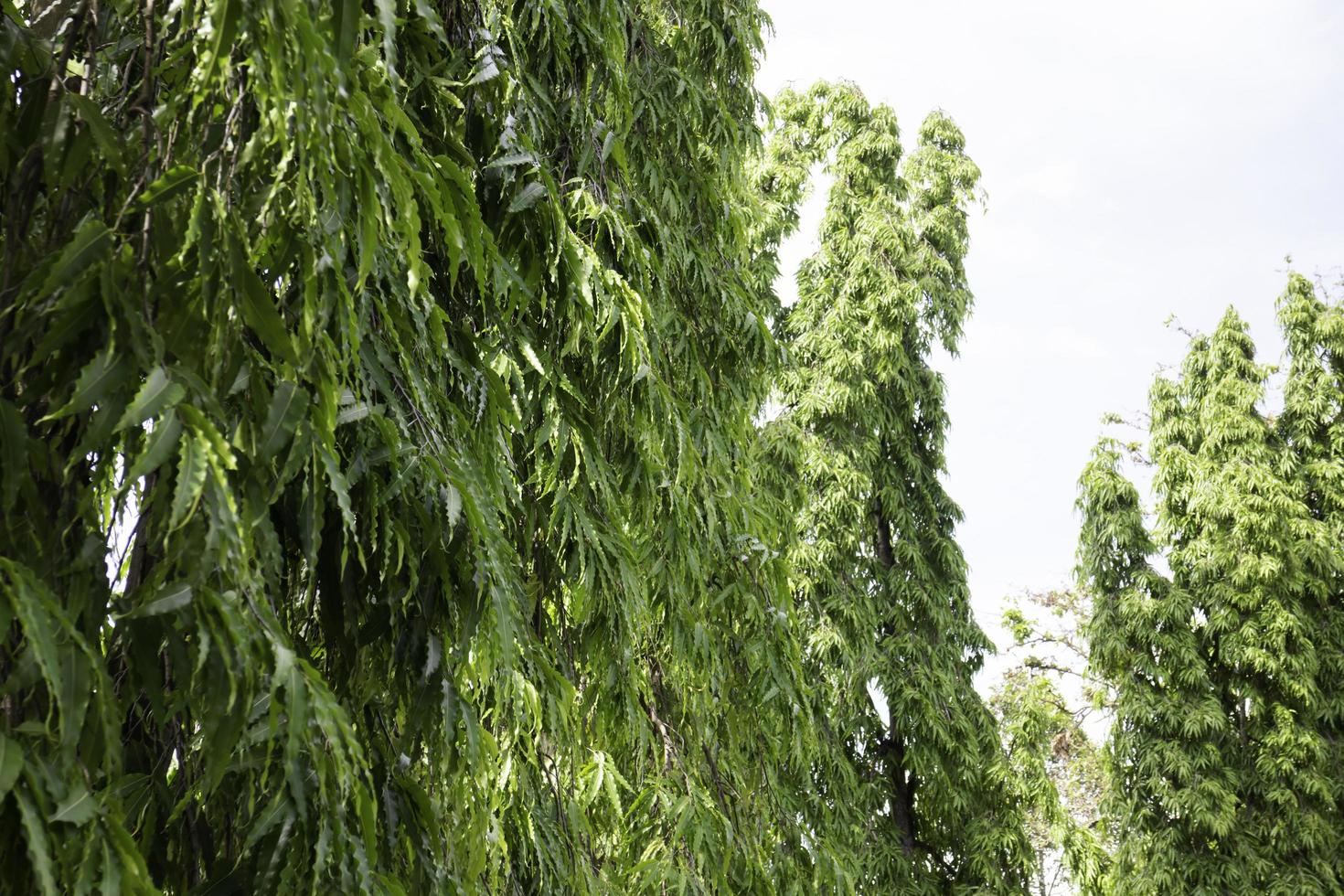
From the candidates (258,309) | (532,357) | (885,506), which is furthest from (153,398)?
(885,506)

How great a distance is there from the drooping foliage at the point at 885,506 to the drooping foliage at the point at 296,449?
663cm

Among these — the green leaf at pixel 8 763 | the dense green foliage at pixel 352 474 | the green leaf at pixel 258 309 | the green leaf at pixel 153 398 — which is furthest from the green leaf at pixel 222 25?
the green leaf at pixel 8 763

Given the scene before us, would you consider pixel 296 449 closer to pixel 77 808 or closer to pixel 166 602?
pixel 166 602

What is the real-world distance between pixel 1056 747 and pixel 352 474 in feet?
59.5

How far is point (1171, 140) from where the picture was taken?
1825cm

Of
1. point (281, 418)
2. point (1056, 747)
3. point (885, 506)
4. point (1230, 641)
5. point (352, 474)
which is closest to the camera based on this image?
point (281, 418)

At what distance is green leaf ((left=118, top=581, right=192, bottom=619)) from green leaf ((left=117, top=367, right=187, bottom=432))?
0.14 m

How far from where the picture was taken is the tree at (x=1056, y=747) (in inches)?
398

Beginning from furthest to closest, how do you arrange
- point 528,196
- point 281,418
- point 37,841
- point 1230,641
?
point 1230,641
point 528,196
point 281,418
point 37,841

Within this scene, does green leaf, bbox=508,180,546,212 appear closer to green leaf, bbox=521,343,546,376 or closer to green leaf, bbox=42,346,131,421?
green leaf, bbox=521,343,546,376

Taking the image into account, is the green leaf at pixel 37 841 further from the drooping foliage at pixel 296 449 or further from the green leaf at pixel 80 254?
the green leaf at pixel 80 254

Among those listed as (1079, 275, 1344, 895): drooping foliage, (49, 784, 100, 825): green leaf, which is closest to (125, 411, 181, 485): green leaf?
(49, 784, 100, 825): green leaf

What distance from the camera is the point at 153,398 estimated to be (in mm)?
940

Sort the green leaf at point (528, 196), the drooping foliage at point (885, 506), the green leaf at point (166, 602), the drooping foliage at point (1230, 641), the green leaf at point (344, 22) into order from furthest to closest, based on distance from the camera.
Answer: the drooping foliage at point (1230, 641)
the drooping foliage at point (885, 506)
the green leaf at point (528, 196)
the green leaf at point (344, 22)
the green leaf at point (166, 602)
